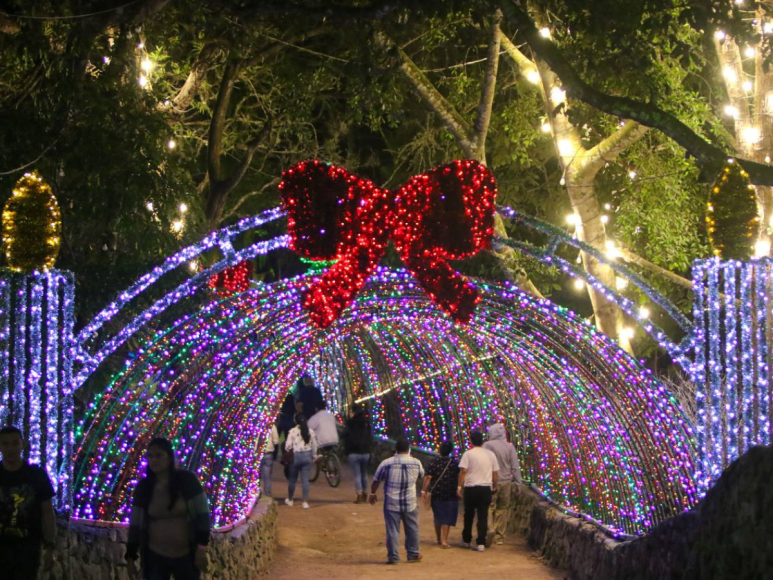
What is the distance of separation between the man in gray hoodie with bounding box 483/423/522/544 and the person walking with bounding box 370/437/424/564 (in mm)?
2043

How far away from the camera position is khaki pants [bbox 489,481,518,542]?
15094 mm

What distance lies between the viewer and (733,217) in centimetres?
875

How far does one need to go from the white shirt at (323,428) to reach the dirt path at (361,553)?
0.93 m

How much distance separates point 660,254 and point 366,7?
7558 mm

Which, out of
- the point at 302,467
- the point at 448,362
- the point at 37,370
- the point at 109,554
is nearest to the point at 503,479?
the point at 448,362

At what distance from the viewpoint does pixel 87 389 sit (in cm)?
1389

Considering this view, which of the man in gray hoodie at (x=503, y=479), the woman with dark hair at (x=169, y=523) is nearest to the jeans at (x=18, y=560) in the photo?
the woman with dark hair at (x=169, y=523)

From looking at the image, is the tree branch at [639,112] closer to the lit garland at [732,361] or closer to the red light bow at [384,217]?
the lit garland at [732,361]

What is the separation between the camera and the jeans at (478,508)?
1334cm

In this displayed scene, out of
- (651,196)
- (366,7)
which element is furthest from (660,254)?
(366,7)

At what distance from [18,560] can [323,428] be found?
10976mm

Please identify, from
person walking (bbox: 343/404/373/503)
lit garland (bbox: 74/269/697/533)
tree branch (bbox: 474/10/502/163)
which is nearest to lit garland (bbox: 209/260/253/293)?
lit garland (bbox: 74/269/697/533)

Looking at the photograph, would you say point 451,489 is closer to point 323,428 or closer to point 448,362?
point 448,362

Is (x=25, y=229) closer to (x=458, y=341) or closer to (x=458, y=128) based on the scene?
(x=458, y=341)
